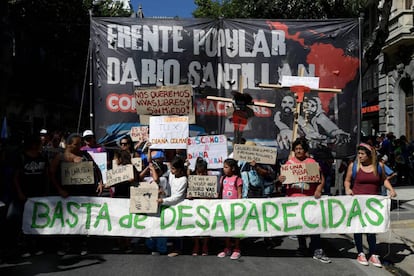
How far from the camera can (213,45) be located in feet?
27.5

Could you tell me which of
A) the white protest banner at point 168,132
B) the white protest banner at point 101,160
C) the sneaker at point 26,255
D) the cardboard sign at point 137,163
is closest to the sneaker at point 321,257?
the white protest banner at point 168,132

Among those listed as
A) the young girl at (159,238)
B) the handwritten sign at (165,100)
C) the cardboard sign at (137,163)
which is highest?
the handwritten sign at (165,100)

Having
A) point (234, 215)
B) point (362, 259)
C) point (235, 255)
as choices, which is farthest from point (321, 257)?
point (234, 215)

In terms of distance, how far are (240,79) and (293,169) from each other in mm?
2390

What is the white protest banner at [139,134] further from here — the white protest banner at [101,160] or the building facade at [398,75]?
the building facade at [398,75]

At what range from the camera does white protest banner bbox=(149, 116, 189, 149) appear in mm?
7594

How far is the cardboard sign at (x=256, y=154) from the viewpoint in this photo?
6.62 m

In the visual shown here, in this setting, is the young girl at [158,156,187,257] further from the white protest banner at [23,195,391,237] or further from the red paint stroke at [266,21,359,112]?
the red paint stroke at [266,21,359,112]

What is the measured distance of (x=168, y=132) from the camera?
7613mm

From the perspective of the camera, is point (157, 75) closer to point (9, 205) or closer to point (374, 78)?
point (9, 205)

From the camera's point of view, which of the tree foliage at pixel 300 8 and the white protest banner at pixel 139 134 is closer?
the white protest banner at pixel 139 134

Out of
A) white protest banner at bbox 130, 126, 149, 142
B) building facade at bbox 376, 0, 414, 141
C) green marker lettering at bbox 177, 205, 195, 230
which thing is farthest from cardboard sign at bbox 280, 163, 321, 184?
building facade at bbox 376, 0, 414, 141

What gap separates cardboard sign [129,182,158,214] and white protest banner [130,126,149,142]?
182 cm

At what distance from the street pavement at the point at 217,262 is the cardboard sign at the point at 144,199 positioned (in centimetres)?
63
